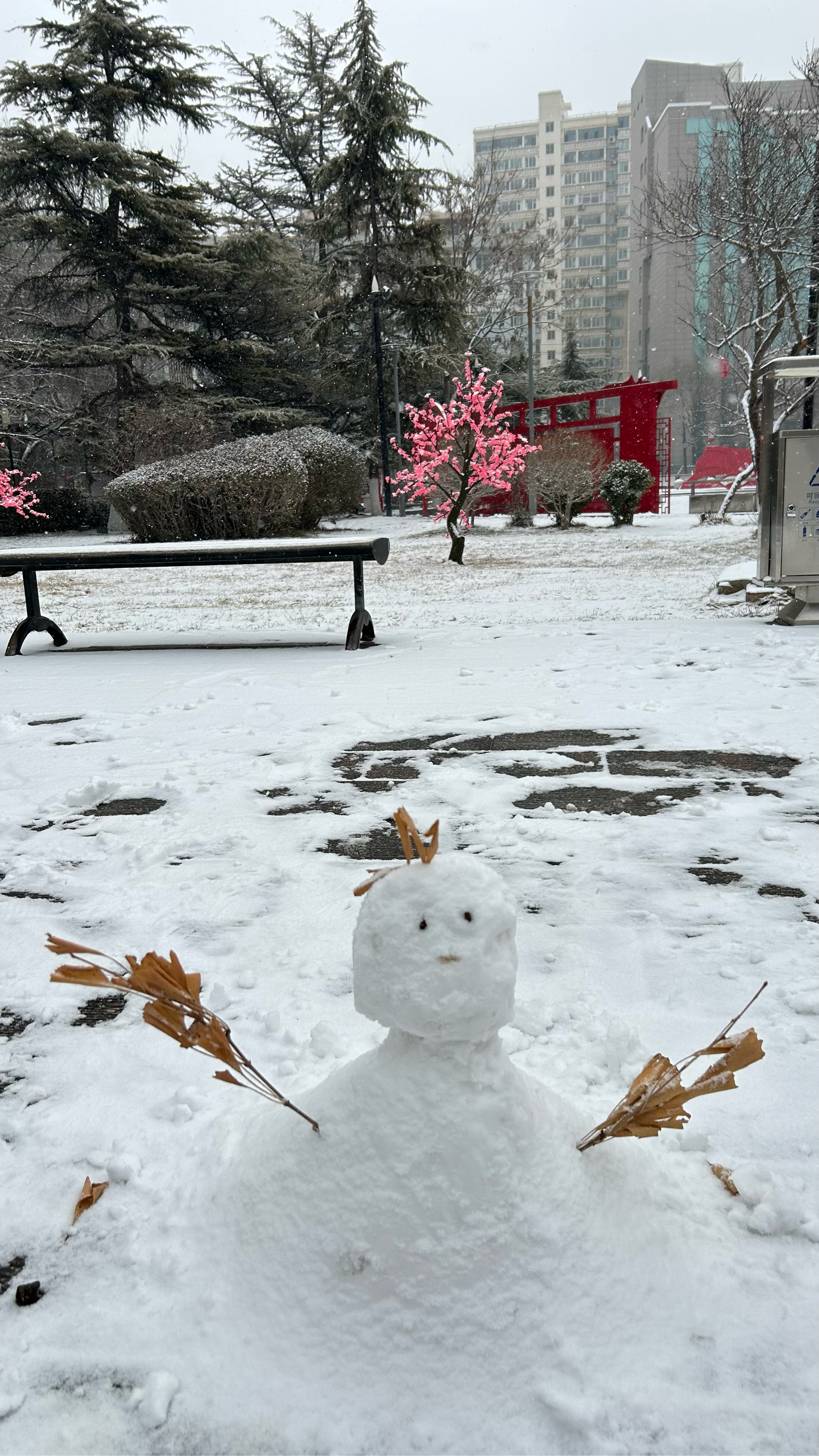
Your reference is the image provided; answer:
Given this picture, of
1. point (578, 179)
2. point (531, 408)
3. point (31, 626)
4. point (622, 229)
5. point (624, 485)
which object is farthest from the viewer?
point (578, 179)

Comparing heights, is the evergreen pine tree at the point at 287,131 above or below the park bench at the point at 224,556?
above

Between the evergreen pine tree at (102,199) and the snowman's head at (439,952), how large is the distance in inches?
976

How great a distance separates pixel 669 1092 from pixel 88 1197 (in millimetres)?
891

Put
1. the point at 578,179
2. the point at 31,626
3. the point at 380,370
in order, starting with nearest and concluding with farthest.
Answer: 1. the point at 31,626
2. the point at 380,370
3. the point at 578,179

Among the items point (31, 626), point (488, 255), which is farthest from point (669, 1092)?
point (488, 255)

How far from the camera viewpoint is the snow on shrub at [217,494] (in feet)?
57.8

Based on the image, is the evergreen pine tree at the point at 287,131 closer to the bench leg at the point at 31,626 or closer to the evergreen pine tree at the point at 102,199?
the evergreen pine tree at the point at 102,199

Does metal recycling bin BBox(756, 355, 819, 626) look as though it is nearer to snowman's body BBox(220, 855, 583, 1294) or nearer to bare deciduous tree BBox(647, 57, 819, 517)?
bare deciduous tree BBox(647, 57, 819, 517)

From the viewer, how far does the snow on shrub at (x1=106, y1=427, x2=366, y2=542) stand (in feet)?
57.8

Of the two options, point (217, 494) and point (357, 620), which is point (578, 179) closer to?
point (217, 494)

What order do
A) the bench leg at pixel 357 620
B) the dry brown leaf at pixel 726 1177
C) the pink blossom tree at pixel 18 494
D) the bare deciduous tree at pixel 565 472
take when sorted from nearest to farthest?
the dry brown leaf at pixel 726 1177 < the bench leg at pixel 357 620 < the pink blossom tree at pixel 18 494 < the bare deciduous tree at pixel 565 472

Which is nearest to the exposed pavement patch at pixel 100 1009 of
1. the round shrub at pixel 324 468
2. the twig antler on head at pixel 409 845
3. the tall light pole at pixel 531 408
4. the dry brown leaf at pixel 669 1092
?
the twig antler on head at pixel 409 845

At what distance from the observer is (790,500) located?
6.84m

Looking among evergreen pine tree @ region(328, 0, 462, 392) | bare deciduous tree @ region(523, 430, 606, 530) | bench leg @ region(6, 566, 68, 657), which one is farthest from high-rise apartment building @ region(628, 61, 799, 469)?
bench leg @ region(6, 566, 68, 657)
